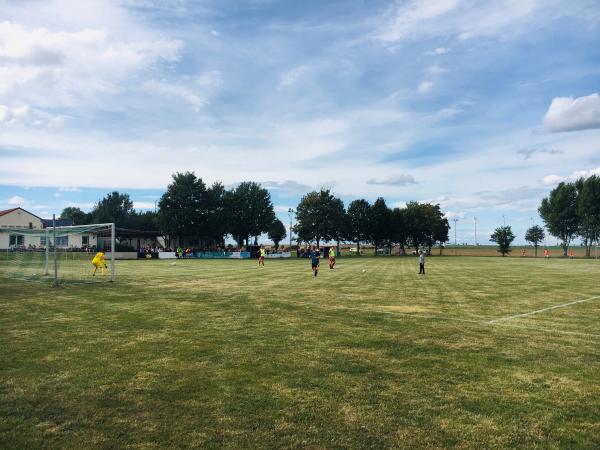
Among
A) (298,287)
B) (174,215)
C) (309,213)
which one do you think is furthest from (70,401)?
(309,213)

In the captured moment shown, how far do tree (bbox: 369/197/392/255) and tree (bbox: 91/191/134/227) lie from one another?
7027 centimetres

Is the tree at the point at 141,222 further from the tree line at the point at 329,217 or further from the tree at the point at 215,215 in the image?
the tree at the point at 215,215

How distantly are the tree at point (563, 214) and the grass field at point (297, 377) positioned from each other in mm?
97197

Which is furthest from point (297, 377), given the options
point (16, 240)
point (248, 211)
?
point (248, 211)

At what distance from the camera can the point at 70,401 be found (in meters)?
6.15

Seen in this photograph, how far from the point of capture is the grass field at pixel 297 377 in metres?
5.20

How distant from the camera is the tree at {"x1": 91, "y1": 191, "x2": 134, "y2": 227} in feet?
404

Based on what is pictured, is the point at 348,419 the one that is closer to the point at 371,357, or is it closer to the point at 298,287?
the point at 371,357

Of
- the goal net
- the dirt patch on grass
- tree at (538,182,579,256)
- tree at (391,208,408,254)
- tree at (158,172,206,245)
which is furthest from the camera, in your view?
tree at (391,208,408,254)

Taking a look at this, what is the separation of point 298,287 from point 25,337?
42.6 ft

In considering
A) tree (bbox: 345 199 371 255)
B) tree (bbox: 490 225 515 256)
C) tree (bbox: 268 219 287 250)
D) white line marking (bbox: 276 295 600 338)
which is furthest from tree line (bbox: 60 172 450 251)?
white line marking (bbox: 276 295 600 338)

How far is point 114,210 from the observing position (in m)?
Answer: 127

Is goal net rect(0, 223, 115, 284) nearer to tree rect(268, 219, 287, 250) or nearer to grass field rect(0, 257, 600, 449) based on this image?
grass field rect(0, 257, 600, 449)

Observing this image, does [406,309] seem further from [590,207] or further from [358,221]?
[590,207]
